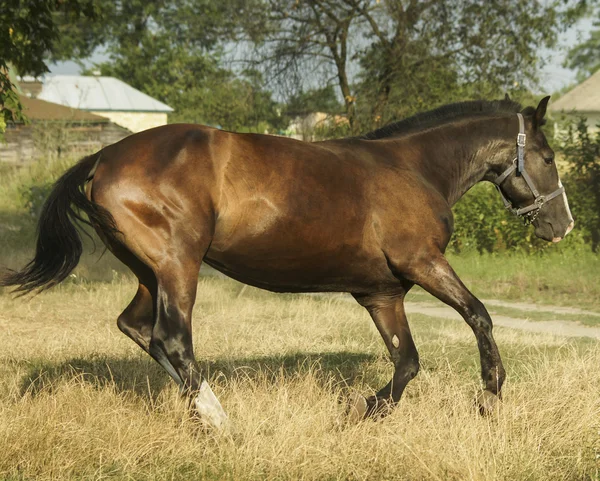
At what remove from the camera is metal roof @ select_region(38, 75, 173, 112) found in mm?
55500

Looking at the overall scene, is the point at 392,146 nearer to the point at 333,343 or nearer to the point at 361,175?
the point at 361,175

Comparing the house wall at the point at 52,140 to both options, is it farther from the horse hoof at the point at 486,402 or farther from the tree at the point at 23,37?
the horse hoof at the point at 486,402

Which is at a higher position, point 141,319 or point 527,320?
point 141,319

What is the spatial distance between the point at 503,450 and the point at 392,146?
239 cm

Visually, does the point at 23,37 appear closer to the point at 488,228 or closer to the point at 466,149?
the point at 466,149

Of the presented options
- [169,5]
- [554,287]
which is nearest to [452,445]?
[554,287]

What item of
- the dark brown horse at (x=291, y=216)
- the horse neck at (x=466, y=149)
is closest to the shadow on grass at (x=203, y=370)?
the dark brown horse at (x=291, y=216)

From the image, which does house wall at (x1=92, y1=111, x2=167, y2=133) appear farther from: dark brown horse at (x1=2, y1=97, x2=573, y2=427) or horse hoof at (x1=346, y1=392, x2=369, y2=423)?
Answer: horse hoof at (x1=346, y1=392, x2=369, y2=423)

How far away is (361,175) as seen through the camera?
231 inches

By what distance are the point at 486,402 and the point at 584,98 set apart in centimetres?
4785

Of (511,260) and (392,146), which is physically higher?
(392,146)

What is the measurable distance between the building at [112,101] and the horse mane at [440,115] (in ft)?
163

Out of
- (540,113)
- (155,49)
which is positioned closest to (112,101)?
(155,49)

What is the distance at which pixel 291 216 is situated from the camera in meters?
5.53
